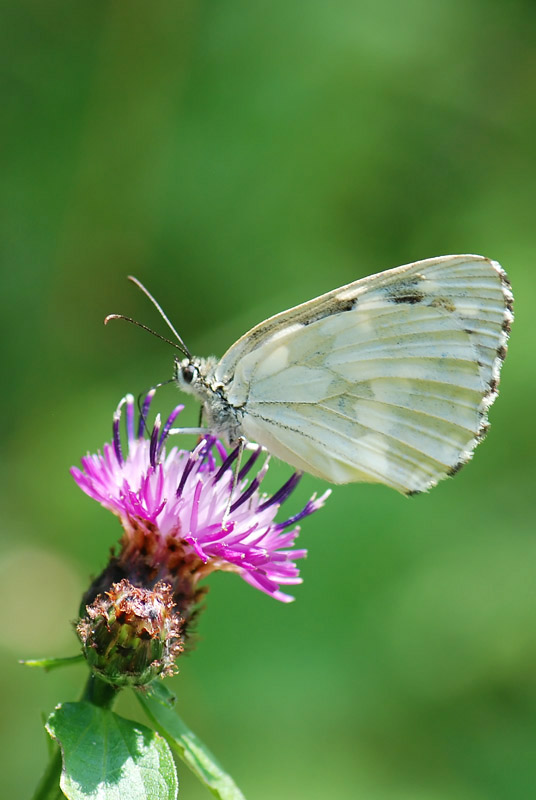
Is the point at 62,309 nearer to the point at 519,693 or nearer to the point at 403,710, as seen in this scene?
the point at 403,710

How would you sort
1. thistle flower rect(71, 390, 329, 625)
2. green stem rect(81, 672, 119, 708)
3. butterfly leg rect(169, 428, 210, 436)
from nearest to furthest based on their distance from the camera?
green stem rect(81, 672, 119, 708) → thistle flower rect(71, 390, 329, 625) → butterfly leg rect(169, 428, 210, 436)

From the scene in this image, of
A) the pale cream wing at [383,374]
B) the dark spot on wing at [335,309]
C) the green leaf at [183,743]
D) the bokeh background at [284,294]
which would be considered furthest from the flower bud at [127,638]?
the bokeh background at [284,294]

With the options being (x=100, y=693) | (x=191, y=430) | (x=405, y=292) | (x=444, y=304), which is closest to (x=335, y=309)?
(x=405, y=292)

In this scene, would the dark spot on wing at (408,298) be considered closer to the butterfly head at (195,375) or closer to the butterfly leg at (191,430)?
the butterfly head at (195,375)

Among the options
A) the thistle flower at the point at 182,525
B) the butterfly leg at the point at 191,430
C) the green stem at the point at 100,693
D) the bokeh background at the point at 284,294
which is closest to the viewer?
the green stem at the point at 100,693

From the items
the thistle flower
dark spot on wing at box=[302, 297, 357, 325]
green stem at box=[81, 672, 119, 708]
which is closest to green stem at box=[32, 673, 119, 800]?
green stem at box=[81, 672, 119, 708]

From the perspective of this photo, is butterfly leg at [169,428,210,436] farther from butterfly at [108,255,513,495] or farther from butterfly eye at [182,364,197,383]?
butterfly eye at [182,364,197,383]

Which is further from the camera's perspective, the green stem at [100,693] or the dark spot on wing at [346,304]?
the dark spot on wing at [346,304]
